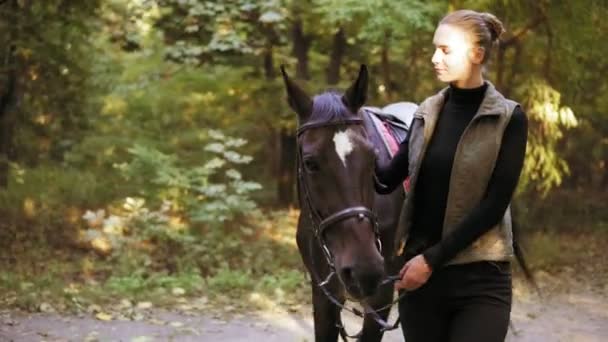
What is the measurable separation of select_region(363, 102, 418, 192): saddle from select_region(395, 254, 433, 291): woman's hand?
1.79 ft

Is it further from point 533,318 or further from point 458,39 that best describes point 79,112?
point 458,39

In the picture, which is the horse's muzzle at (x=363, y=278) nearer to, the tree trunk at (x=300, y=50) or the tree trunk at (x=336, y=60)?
the tree trunk at (x=336, y=60)

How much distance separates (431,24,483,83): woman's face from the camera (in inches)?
91.5

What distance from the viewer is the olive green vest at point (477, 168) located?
2297 mm

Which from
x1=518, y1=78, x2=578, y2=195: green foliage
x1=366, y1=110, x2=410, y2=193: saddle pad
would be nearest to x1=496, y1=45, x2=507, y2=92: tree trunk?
x1=518, y1=78, x2=578, y2=195: green foliage

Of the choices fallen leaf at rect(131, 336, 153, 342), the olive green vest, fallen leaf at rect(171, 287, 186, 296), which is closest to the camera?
the olive green vest

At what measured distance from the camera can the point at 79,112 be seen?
1170cm

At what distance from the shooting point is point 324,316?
11.9ft

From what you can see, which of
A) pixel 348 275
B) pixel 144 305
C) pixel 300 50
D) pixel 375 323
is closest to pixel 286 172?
pixel 300 50

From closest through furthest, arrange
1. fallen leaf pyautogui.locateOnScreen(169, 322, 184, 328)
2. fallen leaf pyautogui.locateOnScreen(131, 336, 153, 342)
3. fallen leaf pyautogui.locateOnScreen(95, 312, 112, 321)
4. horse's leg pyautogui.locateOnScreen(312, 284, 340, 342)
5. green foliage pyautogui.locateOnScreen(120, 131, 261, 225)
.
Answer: horse's leg pyautogui.locateOnScreen(312, 284, 340, 342) < fallen leaf pyautogui.locateOnScreen(131, 336, 153, 342) < fallen leaf pyautogui.locateOnScreen(169, 322, 184, 328) < fallen leaf pyautogui.locateOnScreen(95, 312, 112, 321) < green foliage pyautogui.locateOnScreen(120, 131, 261, 225)

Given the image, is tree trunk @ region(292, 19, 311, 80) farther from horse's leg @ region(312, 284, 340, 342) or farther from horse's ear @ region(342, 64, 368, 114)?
horse's ear @ region(342, 64, 368, 114)

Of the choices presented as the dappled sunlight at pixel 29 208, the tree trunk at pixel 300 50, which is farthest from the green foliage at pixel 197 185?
the tree trunk at pixel 300 50

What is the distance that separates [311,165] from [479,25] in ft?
2.54

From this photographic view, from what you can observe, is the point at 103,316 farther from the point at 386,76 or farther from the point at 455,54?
the point at 386,76
